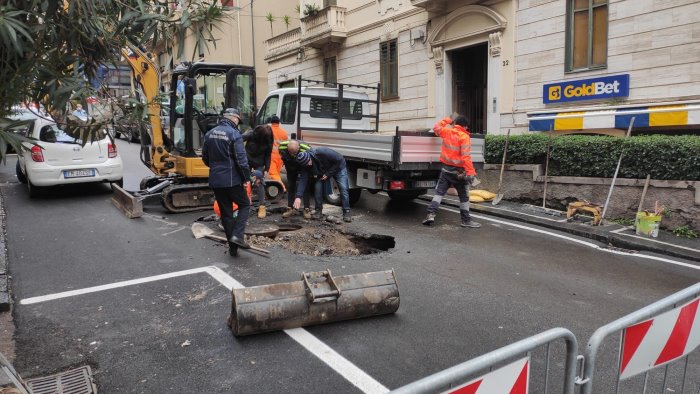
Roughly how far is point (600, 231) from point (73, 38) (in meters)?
7.64

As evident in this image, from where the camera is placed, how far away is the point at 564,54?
471 inches

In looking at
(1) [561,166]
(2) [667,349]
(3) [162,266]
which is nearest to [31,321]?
(3) [162,266]

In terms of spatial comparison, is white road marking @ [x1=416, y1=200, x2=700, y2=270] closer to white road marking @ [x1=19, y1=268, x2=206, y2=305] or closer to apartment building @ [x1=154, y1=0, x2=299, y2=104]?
white road marking @ [x1=19, y1=268, x2=206, y2=305]

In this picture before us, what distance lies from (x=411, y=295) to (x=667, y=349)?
9.23ft

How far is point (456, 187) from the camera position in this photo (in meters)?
8.75

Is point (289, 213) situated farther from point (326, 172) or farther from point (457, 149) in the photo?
point (457, 149)

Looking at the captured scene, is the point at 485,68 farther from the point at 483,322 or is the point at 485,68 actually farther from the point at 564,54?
the point at 483,322

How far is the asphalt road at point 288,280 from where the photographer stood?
11.9 ft

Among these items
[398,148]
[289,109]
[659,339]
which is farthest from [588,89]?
[659,339]

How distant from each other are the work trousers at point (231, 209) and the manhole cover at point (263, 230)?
88 centimetres

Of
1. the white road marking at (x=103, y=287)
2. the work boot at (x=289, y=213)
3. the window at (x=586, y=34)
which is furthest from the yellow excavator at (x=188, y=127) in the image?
the window at (x=586, y=34)

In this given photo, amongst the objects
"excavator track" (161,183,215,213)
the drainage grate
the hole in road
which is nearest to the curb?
the drainage grate

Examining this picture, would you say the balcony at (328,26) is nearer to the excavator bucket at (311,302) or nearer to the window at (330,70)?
the window at (330,70)

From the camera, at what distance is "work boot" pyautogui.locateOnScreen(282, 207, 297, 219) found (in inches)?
351
